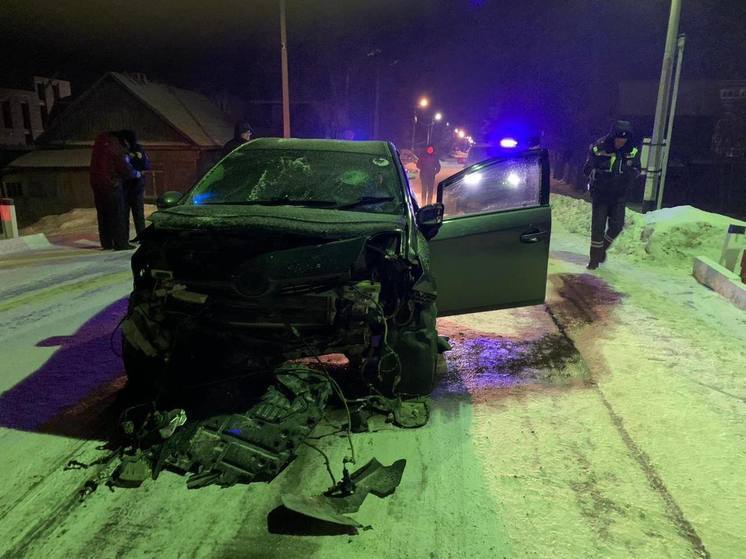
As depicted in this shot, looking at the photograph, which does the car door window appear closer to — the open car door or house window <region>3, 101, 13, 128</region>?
the open car door

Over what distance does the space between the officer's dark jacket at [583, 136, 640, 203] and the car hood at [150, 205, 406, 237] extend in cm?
575

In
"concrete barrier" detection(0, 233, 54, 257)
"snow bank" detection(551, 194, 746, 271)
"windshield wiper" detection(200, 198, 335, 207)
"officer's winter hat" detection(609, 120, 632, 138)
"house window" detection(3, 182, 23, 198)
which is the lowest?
"house window" detection(3, 182, 23, 198)

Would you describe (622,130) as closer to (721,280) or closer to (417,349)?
(721,280)

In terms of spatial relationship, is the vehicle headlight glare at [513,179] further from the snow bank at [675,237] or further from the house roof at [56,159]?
the house roof at [56,159]

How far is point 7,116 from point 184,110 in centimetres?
2365

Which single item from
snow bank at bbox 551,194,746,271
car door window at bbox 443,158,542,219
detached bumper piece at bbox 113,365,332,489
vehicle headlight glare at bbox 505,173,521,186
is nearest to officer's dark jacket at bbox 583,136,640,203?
snow bank at bbox 551,194,746,271

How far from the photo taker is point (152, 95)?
28547 mm

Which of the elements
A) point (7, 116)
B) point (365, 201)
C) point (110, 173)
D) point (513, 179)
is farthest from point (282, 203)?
point (7, 116)

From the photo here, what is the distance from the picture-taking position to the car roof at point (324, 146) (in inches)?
184

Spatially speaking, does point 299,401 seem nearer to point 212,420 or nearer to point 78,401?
point 212,420

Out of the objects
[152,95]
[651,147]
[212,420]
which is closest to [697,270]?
[651,147]

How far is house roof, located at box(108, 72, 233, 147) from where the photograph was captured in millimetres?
27562

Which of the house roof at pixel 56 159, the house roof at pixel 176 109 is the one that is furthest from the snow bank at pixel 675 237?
the house roof at pixel 56 159

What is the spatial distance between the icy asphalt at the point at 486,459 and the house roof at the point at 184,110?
2444cm
